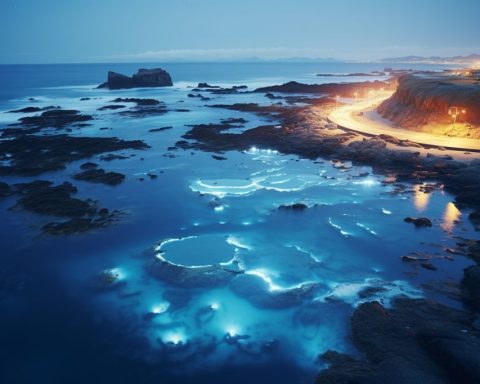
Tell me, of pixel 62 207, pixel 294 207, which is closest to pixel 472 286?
pixel 294 207

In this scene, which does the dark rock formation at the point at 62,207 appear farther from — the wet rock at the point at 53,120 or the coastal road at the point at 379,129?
the coastal road at the point at 379,129

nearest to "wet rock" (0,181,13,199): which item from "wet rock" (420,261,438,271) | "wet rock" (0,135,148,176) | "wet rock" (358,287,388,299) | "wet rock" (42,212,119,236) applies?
"wet rock" (0,135,148,176)

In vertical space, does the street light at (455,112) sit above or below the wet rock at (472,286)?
above

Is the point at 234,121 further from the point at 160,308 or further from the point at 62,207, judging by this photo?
the point at 160,308

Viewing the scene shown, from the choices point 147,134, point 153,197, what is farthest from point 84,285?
point 147,134

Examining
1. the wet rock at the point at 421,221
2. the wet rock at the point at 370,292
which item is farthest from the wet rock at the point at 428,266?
the wet rock at the point at 421,221

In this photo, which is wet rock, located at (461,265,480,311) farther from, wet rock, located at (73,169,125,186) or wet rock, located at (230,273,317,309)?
wet rock, located at (73,169,125,186)

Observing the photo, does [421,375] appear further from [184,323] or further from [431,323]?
[184,323]

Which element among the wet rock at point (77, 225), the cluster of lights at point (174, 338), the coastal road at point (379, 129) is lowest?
the cluster of lights at point (174, 338)
